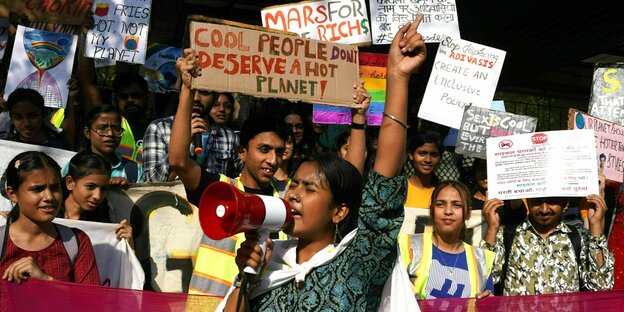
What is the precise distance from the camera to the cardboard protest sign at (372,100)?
642 cm

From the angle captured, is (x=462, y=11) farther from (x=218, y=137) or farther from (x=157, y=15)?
(x=218, y=137)

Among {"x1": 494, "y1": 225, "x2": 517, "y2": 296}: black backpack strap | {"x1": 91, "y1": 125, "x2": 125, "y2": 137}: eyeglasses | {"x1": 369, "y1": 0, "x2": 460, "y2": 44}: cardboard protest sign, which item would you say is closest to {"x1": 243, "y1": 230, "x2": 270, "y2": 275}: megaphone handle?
{"x1": 494, "y1": 225, "x2": 517, "y2": 296}: black backpack strap

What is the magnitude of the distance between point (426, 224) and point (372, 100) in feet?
4.49

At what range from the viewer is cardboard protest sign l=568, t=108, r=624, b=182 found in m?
6.23

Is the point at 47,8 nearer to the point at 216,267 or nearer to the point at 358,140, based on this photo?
the point at 216,267

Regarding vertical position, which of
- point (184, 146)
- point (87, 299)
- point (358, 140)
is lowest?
point (87, 299)

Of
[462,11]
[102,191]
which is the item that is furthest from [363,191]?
[462,11]

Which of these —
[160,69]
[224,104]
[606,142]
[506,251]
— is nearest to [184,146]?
[506,251]

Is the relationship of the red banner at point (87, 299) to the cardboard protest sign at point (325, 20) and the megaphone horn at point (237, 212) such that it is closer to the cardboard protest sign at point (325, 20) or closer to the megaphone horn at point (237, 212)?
the megaphone horn at point (237, 212)

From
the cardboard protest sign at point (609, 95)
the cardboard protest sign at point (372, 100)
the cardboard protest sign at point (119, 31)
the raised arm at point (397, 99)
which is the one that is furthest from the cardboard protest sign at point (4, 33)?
the cardboard protest sign at point (609, 95)

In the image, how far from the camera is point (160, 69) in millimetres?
7195

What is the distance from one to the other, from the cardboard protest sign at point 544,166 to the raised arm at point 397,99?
8.76 ft

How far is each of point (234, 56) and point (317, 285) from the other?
2053 mm

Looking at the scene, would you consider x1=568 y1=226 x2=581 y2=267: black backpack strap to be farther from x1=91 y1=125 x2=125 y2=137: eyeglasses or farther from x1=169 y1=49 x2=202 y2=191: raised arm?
x1=91 y1=125 x2=125 y2=137: eyeglasses
